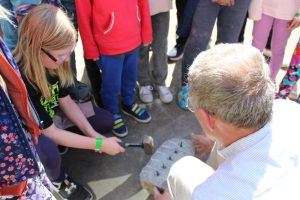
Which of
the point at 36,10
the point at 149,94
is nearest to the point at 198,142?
the point at 149,94

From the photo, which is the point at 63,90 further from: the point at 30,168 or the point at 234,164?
the point at 234,164

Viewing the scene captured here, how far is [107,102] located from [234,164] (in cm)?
167

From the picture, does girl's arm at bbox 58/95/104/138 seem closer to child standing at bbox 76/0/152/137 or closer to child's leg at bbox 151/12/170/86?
child standing at bbox 76/0/152/137

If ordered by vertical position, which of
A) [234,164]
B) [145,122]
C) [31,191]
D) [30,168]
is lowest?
[145,122]

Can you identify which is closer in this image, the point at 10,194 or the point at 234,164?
the point at 234,164

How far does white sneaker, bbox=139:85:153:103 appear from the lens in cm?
313

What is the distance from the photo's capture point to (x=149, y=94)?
10.3 feet

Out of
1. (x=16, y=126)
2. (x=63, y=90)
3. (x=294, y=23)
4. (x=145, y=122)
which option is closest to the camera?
(x=16, y=126)

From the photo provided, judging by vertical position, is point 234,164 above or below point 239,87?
below

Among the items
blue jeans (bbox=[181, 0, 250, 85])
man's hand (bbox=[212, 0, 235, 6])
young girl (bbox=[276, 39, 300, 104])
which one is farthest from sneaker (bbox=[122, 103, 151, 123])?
young girl (bbox=[276, 39, 300, 104])

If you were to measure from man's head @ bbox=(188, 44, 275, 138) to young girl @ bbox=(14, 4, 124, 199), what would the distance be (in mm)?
982

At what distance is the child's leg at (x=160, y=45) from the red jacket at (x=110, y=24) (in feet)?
0.92

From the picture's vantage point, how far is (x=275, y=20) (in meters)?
2.85

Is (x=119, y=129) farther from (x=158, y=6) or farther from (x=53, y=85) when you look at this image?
(x=158, y=6)
